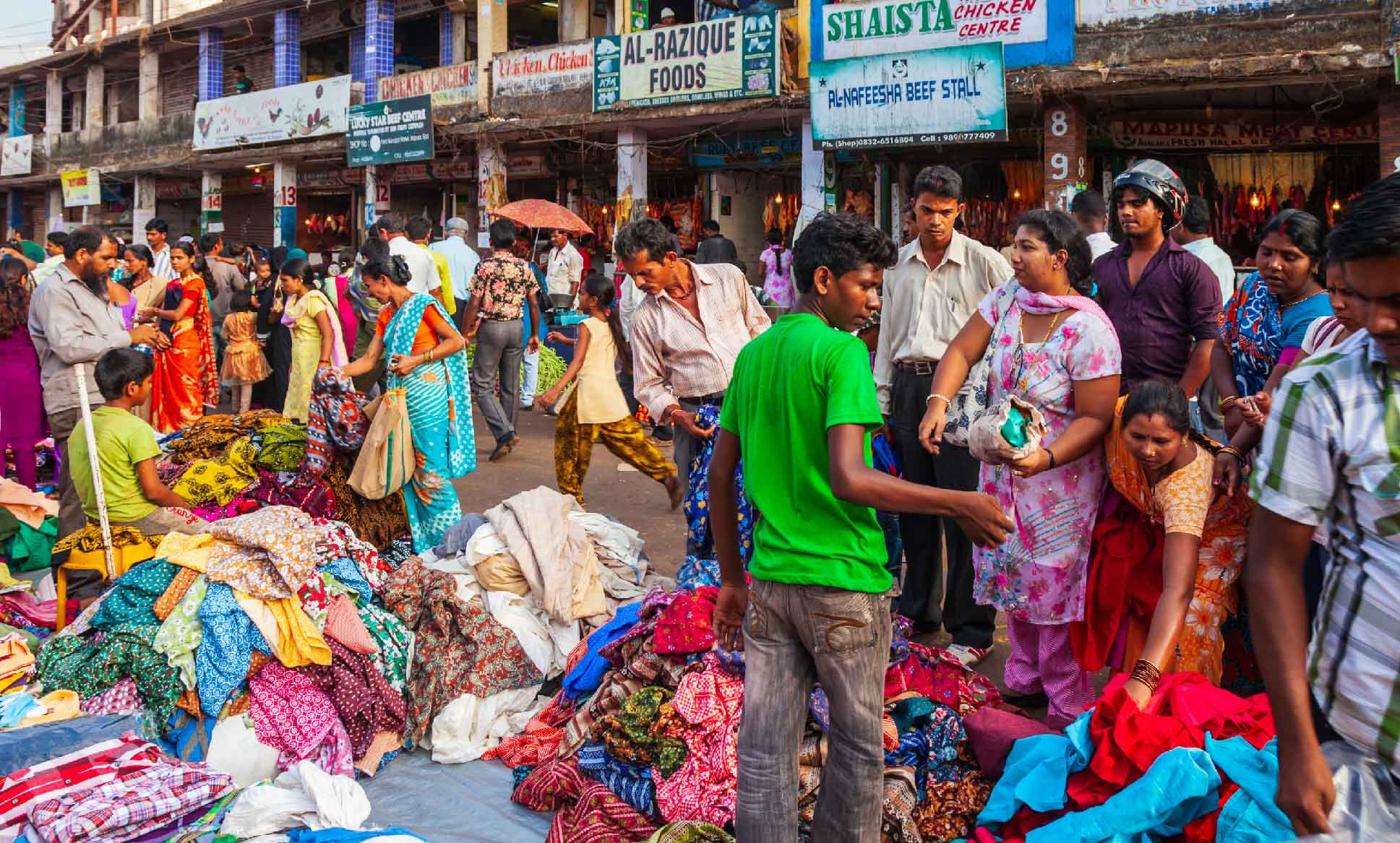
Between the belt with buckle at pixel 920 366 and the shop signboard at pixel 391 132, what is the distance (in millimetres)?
15057

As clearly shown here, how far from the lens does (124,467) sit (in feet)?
17.2

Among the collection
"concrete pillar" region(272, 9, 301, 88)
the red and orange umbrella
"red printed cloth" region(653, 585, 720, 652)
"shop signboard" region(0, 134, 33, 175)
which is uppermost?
"concrete pillar" region(272, 9, 301, 88)

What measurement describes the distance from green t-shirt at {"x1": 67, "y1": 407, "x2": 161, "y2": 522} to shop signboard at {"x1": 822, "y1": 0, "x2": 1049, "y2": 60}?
9.87m

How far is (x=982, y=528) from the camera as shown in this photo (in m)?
2.53

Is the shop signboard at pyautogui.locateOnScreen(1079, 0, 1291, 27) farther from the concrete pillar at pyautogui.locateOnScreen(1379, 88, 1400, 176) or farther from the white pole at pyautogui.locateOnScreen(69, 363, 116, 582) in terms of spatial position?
the white pole at pyautogui.locateOnScreen(69, 363, 116, 582)

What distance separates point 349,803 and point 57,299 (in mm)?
4291

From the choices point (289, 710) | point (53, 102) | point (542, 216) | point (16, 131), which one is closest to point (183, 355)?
point (542, 216)

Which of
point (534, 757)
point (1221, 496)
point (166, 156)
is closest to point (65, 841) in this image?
point (534, 757)

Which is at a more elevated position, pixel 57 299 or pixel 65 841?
pixel 57 299

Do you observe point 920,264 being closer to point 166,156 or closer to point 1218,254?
point 1218,254

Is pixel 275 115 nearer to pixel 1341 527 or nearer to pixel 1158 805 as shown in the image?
pixel 1158 805

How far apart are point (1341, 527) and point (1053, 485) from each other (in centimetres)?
199

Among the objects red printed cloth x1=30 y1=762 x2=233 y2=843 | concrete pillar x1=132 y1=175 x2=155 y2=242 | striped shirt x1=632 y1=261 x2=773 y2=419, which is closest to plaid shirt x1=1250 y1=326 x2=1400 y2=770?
red printed cloth x1=30 y1=762 x2=233 y2=843

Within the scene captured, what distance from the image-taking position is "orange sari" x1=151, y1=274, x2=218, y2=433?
32.3 feet
